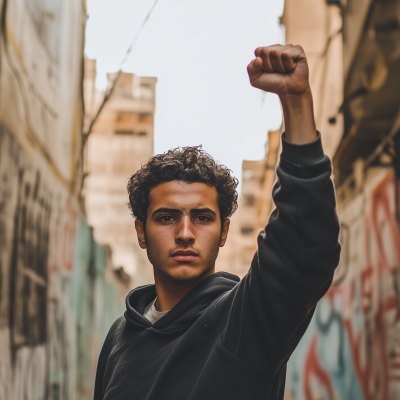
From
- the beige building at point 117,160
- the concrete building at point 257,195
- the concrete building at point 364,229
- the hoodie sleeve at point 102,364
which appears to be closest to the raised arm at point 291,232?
the hoodie sleeve at point 102,364

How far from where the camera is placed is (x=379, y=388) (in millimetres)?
4738

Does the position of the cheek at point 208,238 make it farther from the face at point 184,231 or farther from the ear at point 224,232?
the ear at point 224,232

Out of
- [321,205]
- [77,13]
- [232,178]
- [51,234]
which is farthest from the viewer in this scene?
[77,13]

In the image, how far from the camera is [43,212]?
158 inches

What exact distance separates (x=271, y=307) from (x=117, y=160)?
28.2 ft

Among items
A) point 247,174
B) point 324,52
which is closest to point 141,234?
point 324,52

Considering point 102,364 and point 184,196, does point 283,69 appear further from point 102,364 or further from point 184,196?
point 102,364

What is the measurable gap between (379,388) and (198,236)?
412 cm

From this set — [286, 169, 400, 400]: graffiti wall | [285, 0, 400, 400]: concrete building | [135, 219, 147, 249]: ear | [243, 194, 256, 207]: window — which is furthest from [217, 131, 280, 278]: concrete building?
[135, 219, 147, 249]: ear

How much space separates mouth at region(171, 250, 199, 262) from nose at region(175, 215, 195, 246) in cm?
2

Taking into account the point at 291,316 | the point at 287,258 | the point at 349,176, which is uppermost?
the point at 349,176

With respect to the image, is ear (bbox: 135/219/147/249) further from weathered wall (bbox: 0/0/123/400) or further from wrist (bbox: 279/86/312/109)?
weathered wall (bbox: 0/0/123/400)

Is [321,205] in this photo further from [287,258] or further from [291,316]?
[291,316]

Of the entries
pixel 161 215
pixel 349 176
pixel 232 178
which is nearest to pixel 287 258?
pixel 161 215
